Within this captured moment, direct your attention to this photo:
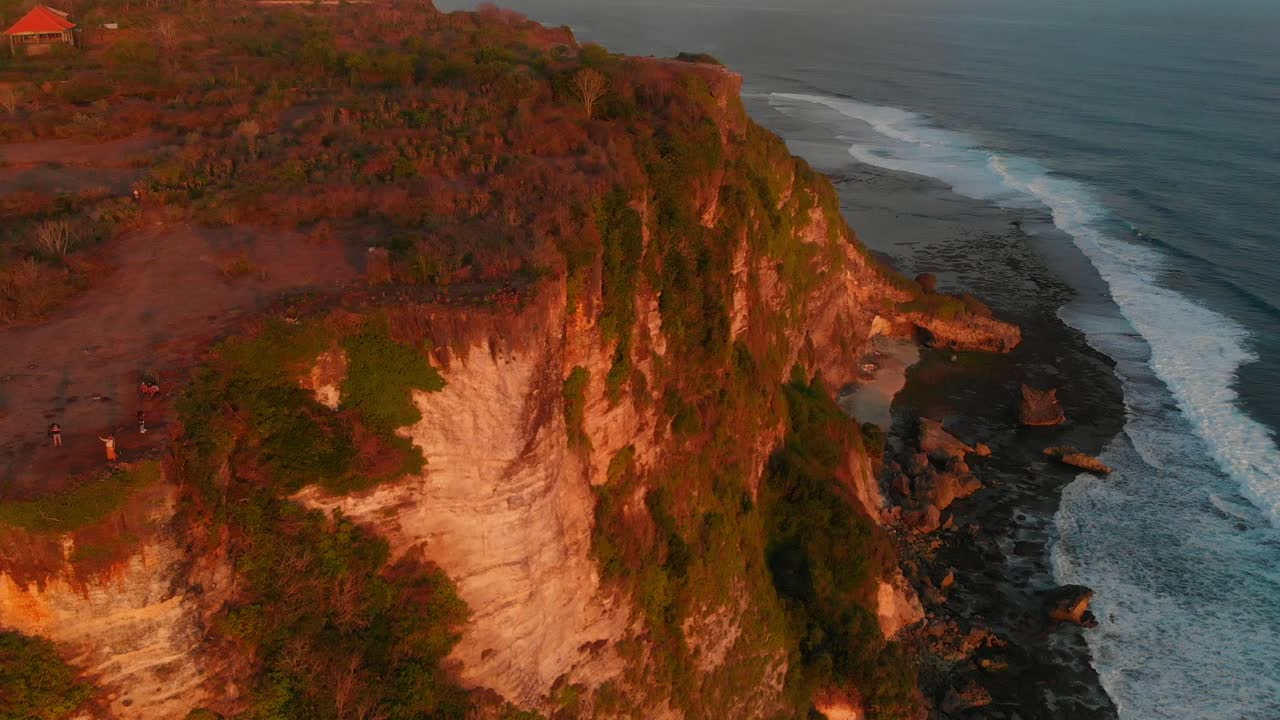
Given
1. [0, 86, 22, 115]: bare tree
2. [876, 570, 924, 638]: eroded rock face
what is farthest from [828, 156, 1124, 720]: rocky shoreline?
[0, 86, 22, 115]: bare tree

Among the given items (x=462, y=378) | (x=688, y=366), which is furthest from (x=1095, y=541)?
(x=462, y=378)

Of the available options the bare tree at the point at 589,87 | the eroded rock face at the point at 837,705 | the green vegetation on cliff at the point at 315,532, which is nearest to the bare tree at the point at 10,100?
the bare tree at the point at 589,87

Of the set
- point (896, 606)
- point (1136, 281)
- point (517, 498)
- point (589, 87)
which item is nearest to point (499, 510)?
point (517, 498)

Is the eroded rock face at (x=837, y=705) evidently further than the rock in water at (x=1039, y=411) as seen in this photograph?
No

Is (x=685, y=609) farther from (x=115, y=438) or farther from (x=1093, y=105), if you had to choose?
(x=1093, y=105)

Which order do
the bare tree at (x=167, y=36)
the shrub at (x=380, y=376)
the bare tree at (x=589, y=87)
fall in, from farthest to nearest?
the bare tree at (x=167, y=36), the bare tree at (x=589, y=87), the shrub at (x=380, y=376)

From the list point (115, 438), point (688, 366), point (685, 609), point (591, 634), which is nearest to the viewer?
point (115, 438)

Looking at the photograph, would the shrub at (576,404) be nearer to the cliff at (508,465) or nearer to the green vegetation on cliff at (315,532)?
the cliff at (508,465)
